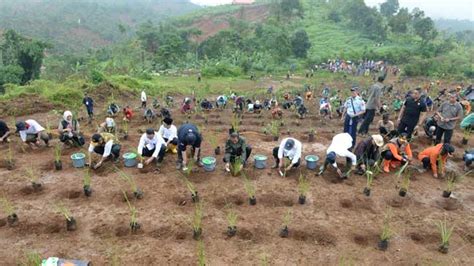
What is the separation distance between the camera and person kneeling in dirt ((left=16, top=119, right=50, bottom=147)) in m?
8.77

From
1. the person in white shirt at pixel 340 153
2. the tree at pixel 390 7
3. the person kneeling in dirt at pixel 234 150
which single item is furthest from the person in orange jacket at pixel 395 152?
the tree at pixel 390 7

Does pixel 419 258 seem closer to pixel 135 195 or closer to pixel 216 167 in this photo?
pixel 216 167

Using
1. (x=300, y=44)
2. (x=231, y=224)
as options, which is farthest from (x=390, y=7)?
(x=231, y=224)

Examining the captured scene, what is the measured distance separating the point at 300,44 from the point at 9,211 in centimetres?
3606

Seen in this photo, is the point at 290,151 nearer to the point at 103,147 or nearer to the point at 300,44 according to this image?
the point at 103,147

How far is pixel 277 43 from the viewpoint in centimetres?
3869

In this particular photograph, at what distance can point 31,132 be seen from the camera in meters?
8.94

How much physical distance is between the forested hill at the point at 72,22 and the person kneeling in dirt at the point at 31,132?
53771 millimetres

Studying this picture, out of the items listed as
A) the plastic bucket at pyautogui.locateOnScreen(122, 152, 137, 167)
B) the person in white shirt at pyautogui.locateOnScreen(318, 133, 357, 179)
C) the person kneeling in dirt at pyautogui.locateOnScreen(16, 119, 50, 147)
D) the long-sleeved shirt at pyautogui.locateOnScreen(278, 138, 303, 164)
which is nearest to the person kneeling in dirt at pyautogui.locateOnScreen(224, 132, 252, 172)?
the long-sleeved shirt at pyautogui.locateOnScreen(278, 138, 303, 164)

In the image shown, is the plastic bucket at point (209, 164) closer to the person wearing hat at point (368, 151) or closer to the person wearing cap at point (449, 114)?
the person wearing hat at point (368, 151)

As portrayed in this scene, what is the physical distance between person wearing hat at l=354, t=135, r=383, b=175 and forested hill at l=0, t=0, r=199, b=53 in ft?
188

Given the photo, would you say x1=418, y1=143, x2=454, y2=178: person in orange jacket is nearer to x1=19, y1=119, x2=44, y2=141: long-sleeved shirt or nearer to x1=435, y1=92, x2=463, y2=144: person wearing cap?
x1=435, y1=92, x2=463, y2=144: person wearing cap

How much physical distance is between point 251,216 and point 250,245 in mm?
761

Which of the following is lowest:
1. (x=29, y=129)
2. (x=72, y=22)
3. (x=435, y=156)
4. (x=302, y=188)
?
(x=302, y=188)
